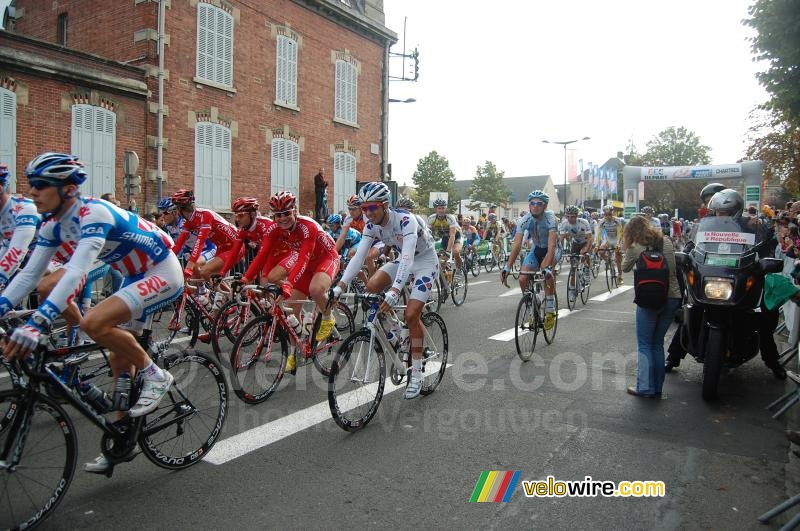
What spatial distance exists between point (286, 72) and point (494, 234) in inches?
369

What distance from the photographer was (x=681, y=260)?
244 inches

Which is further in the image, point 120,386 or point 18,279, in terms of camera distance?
point 120,386

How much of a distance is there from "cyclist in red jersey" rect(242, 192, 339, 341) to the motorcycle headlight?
3716 millimetres

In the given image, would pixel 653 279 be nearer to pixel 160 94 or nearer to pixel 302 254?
pixel 302 254

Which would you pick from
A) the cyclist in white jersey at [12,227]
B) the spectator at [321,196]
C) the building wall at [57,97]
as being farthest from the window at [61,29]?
the cyclist in white jersey at [12,227]

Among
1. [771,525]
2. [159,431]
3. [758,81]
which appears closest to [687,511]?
[771,525]

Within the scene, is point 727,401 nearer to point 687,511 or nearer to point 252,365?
point 687,511

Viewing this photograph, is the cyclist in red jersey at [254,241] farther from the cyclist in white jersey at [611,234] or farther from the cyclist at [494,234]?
the cyclist at [494,234]

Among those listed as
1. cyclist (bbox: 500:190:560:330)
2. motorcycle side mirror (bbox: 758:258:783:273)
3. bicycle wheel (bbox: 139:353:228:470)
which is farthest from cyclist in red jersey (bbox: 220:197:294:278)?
motorcycle side mirror (bbox: 758:258:783:273)

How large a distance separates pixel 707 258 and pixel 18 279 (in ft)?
18.2

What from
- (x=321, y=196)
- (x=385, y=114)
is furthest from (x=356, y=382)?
(x=385, y=114)

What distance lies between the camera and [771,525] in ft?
11.4

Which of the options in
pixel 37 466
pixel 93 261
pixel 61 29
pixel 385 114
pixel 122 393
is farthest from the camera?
pixel 385 114

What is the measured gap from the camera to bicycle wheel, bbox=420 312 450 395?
6.07m
